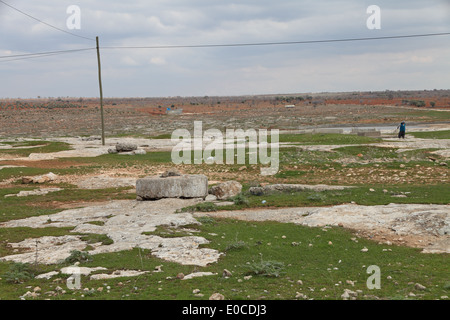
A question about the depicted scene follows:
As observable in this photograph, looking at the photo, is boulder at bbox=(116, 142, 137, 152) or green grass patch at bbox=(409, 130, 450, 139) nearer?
boulder at bbox=(116, 142, 137, 152)

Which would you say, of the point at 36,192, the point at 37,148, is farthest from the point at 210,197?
the point at 37,148

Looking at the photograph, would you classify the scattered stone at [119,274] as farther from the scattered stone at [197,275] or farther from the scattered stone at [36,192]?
the scattered stone at [36,192]

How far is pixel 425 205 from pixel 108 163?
22448mm

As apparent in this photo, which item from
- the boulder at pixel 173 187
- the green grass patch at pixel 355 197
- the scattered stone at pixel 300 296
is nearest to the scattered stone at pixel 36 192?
the boulder at pixel 173 187

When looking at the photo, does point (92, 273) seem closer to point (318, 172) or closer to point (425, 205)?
point (425, 205)

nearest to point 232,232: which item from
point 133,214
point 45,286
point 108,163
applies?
point 133,214

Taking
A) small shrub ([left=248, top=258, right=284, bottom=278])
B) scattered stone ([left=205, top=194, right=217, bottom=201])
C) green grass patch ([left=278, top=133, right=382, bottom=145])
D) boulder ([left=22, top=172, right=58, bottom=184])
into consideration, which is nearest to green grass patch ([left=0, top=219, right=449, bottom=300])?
small shrub ([left=248, top=258, right=284, bottom=278])

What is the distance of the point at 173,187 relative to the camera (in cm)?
1869

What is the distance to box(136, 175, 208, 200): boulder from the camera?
18688 mm

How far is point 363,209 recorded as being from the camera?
15586 mm

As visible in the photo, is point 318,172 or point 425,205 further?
point 318,172

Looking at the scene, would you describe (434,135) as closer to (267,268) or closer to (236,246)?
(236,246)

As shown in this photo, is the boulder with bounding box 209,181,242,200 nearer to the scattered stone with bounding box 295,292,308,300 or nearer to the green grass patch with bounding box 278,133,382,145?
the scattered stone with bounding box 295,292,308,300

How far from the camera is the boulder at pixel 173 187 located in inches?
736
